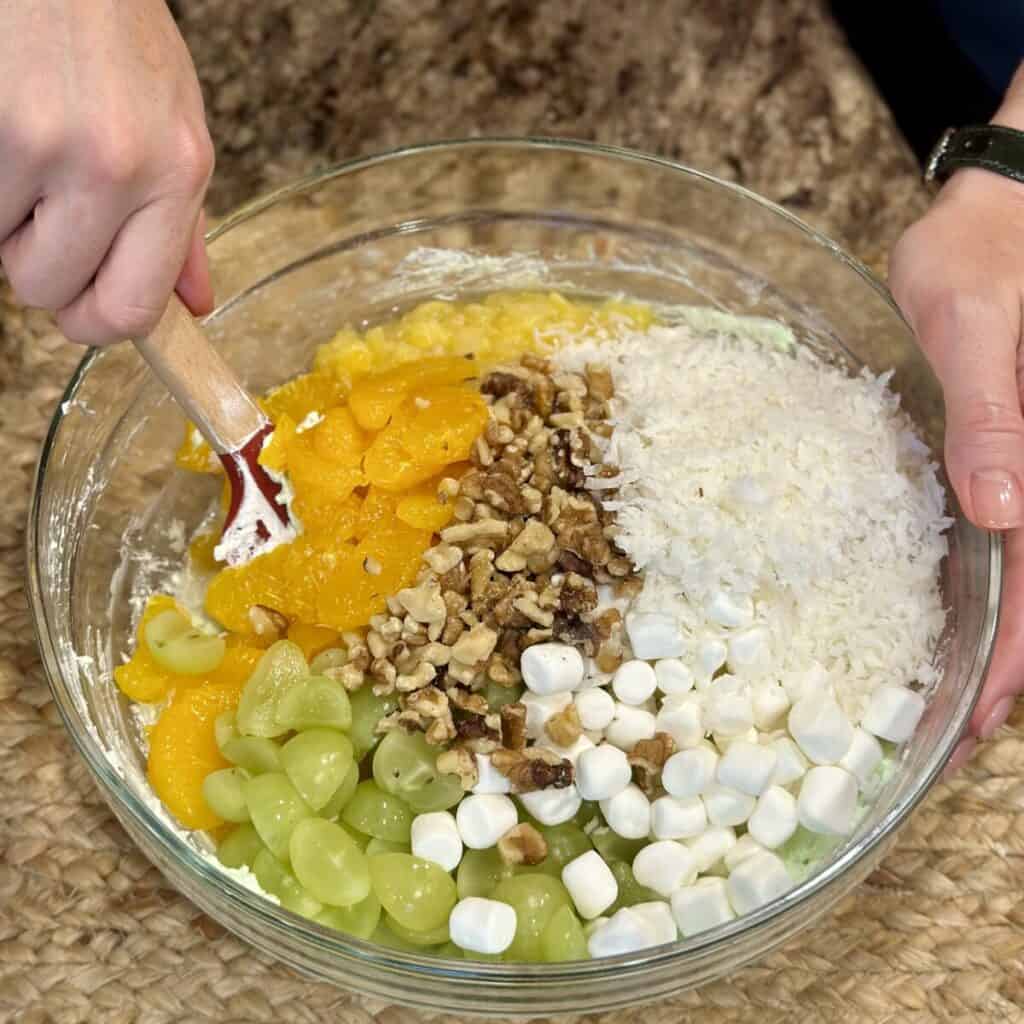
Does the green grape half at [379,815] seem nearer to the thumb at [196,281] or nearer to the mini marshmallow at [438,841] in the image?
the mini marshmallow at [438,841]

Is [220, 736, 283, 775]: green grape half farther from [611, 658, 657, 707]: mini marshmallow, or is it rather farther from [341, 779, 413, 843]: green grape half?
[611, 658, 657, 707]: mini marshmallow

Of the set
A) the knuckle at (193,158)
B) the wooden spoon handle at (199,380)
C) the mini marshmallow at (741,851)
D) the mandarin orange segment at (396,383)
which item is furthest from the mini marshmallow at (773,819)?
the knuckle at (193,158)

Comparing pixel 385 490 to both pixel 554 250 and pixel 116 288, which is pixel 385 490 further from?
pixel 554 250

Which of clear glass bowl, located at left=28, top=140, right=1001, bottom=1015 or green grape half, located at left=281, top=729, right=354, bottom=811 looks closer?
clear glass bowl, located at left=28, top=140, right=1001, bottom=1015

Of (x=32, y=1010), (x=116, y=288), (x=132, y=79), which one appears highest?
(x=132, y=79)

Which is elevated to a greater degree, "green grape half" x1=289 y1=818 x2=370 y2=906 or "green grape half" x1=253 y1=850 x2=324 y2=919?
"green grape half" x1=289 y1=818 x2=370 y2=906

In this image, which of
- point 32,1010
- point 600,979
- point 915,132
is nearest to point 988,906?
point 600,979

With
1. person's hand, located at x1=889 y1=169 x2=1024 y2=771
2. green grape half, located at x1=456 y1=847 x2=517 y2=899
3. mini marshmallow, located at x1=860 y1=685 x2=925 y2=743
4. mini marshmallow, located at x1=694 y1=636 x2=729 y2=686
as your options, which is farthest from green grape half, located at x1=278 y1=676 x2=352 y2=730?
person's hand, located at x1=889 y1=169 x2=1024 y2=771
